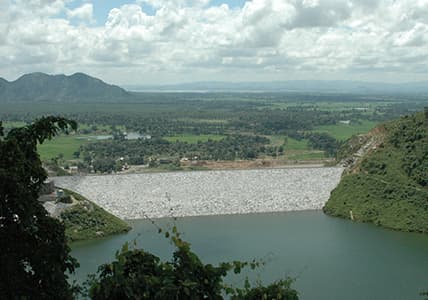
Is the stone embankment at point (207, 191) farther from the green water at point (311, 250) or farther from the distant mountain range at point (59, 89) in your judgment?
the distant mountain range at point (59, 89)

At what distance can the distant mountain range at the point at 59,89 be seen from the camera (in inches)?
5446

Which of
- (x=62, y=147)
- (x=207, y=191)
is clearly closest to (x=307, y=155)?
(x=207, y=191)

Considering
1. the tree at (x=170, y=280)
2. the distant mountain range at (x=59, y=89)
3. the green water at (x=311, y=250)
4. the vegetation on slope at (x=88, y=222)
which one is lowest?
the green water at (x=311, y=250)

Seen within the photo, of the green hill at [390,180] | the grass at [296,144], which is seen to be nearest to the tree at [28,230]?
the green hill at [390,180]

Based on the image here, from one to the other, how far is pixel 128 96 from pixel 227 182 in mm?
119031

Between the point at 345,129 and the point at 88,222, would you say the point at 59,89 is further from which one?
the point at 88,222

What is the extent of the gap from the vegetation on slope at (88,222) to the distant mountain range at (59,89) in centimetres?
11724

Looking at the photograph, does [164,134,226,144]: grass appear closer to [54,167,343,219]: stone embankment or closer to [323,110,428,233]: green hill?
[54,167,343,219]: stone embankment

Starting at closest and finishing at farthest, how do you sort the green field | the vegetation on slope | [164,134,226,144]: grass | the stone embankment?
the vegetation on slope, the stone embankment, the green field, [164,134,226,144]: grass

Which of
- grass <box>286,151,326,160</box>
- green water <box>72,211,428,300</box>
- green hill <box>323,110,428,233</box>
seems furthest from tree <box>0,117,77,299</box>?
grass <box>286,151,326,160</box>

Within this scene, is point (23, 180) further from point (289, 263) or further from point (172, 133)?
point (172, 133)

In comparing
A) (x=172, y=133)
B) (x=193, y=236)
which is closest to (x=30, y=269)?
(x=193, y=236)

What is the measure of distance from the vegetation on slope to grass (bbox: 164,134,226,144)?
2655 centimetres

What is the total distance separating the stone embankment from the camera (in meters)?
22.5
